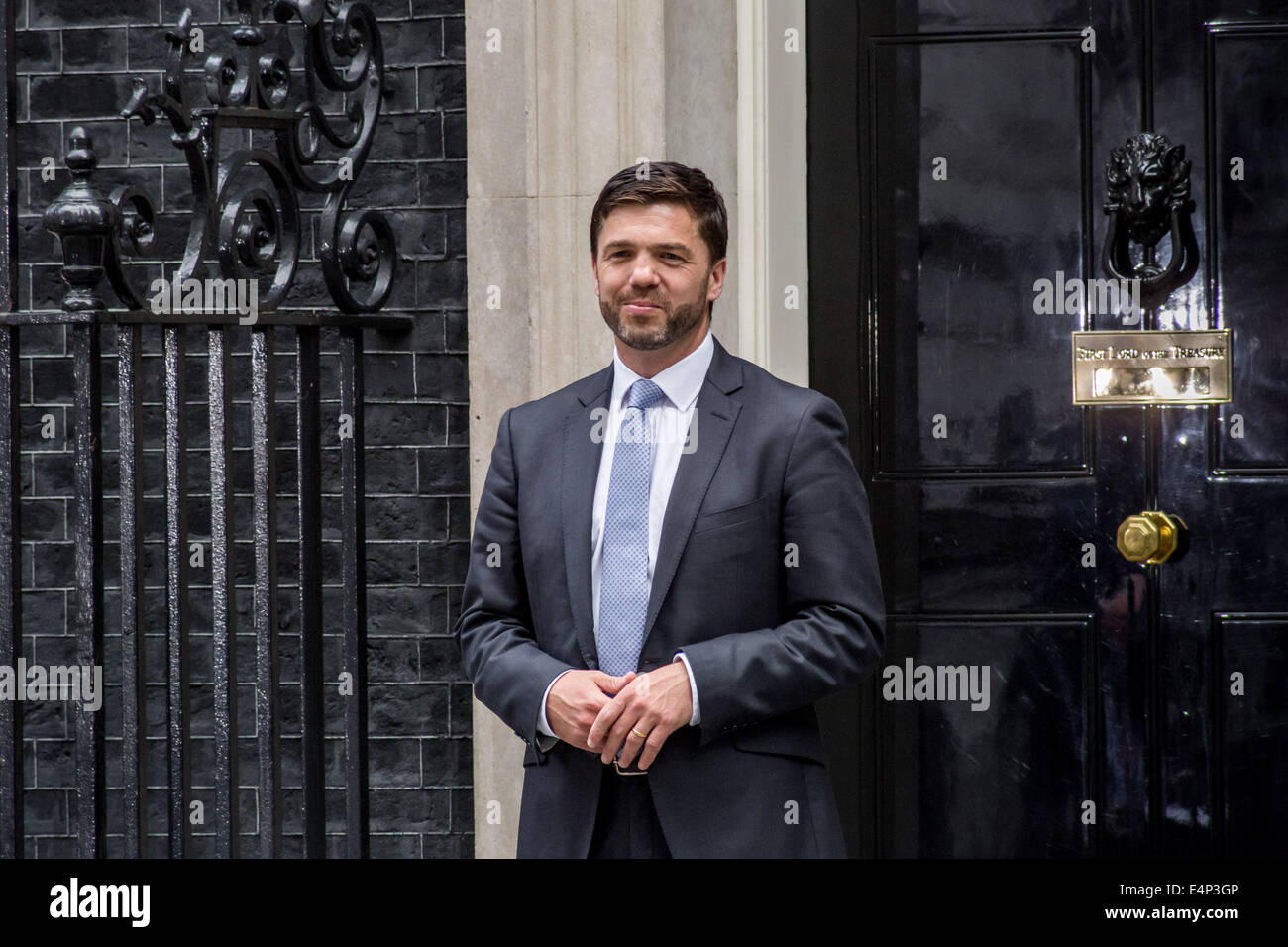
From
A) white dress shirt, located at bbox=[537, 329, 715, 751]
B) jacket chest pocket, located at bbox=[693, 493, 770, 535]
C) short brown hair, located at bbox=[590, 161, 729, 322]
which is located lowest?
jacket chest pocket, located at bbox=[693, 493, 770, 535]

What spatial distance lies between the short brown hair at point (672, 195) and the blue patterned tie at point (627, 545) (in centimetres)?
32

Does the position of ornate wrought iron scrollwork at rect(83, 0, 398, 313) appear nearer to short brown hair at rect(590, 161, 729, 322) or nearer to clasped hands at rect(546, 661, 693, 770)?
short brown hair at rect(590, 161, 729, 322)

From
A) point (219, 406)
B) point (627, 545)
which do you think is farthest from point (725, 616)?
point (219, 406)

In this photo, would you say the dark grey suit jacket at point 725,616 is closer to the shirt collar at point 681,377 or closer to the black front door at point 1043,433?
the shirt collar at point 681,377

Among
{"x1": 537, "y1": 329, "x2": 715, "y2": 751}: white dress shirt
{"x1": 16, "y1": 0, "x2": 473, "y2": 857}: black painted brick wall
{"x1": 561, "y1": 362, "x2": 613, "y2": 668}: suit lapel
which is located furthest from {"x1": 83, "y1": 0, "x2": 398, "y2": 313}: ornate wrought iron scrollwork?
{"x1": 537, "y1": 329, "x2": 715, "y2": 751}: white dress shirt

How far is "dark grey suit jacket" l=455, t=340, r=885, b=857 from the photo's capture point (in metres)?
2.82

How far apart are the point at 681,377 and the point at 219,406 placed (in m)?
1.41

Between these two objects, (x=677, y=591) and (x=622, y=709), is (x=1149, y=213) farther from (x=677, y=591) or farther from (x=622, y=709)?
(x=622, y=709)

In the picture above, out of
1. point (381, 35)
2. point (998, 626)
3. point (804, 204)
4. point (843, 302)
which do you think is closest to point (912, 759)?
point (998, 626)

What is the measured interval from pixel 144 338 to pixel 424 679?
4.49 ft

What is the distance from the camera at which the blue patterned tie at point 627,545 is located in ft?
9.48

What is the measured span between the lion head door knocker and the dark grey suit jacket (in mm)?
1701

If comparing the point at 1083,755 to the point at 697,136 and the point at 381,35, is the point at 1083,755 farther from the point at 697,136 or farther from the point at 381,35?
the point at 381,35

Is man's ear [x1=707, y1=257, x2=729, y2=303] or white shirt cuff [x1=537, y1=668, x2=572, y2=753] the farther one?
man's ear [x1=707, y1=257, x2=729, y2=303]
